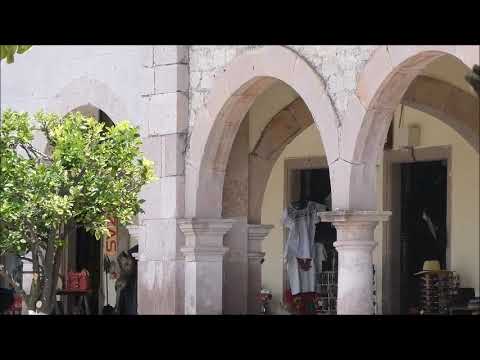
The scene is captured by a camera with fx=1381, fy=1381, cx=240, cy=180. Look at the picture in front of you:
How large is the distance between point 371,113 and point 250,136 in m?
3.35

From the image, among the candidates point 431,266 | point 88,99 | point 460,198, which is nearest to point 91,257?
point 88,99

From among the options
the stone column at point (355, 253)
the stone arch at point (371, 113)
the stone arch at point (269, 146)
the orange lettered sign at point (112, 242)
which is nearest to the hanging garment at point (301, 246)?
the stone arch at point (269, 146)

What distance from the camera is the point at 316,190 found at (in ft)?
54.8

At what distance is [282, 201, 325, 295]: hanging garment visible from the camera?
1619 centimetres

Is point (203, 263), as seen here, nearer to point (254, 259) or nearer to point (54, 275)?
point (254, 259)

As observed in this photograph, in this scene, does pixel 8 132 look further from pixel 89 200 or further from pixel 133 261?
pixel 133 261

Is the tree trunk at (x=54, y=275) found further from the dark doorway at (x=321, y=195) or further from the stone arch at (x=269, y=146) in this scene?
the dark doorway at (x=321, y=195)

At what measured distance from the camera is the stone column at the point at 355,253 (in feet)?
37.0

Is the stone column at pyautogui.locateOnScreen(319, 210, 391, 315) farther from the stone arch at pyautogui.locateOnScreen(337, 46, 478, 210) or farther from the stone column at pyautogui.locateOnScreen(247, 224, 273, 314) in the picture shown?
the stone column at pyautogui.locateOnScreen(247, 224, 273, 314)

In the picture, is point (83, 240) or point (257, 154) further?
point (83, 240)

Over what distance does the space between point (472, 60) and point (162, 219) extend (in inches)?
179

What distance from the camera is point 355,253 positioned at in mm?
11359
